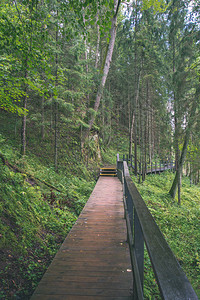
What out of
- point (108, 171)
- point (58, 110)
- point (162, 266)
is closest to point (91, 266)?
point (162, 266)

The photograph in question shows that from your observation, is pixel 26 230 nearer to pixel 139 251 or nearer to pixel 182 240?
pixel 139 251

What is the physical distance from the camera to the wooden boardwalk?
89.9 inches

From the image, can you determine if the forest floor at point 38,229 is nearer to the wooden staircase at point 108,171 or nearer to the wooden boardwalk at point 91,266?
the wooden boardwalk at point 91,266

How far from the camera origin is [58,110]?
11.9 metres

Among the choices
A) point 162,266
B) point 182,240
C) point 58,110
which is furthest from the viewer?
point 58,110

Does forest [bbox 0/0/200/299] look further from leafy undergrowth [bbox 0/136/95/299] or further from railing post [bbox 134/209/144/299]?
railing post [bbox 134/209/144/299]

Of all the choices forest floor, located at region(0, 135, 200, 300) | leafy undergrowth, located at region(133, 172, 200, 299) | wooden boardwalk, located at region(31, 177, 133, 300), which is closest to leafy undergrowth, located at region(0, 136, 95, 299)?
forest floor, located at region(0, 135, 200, 300)

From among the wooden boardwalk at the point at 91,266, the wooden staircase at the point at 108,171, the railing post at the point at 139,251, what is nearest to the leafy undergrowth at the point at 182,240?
the wooden boardwalk at the point at 91,266

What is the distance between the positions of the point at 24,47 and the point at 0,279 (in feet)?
14.4

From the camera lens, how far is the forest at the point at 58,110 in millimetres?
3521

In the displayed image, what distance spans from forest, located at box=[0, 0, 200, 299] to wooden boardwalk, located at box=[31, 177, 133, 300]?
1.95 ft

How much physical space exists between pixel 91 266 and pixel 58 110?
1043cm

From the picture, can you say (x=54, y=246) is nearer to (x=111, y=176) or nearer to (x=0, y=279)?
(x=0, y=279)

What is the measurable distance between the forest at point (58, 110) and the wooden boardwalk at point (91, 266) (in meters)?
0.59
